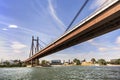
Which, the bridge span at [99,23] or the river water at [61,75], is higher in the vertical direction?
the bridge span at [99,23]

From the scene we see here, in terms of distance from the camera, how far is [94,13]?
2297cm

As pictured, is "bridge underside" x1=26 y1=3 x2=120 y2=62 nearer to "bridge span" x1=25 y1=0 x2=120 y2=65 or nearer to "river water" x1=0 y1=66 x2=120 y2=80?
"bridge span" x1=25 y1=0 x2=120 y2=65

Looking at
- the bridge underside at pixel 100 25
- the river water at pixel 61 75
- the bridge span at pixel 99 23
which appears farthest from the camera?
the river water at pixel 61 75

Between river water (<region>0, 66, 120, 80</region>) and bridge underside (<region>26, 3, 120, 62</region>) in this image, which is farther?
river water (<region>0, 66, 120, 80</region>)

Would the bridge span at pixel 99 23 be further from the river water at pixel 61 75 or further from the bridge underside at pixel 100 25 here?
the river water at pixel 61 75

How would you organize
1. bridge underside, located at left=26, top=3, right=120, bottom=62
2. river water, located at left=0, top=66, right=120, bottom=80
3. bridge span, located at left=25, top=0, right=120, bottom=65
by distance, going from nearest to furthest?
bridge span, located at left=25, top=0, right=120, bottom=65 → bridge underside, located at left=26, top=3, right=120, bottom=62 → river water, located at left=0, top=66, right=120, bottom=80

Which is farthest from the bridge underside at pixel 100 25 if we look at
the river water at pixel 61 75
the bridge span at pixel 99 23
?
the river water at pixel 61 75

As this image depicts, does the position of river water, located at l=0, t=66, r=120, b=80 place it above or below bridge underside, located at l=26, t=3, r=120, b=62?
below

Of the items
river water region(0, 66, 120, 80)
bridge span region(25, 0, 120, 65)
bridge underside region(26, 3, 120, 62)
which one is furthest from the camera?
river water region(0, 66, 120, 80)

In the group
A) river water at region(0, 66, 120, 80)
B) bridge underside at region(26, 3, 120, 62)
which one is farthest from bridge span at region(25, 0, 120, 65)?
river water at region(0, 66, 120, 80)


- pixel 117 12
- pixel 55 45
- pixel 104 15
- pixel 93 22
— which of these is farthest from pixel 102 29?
pixel 55 45

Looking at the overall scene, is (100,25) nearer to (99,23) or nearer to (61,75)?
(99,23)

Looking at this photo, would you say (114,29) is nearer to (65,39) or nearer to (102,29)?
(102,29)

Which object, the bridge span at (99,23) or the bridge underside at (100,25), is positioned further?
the bridge underside at (100,25)
